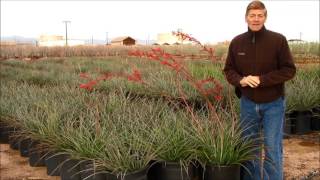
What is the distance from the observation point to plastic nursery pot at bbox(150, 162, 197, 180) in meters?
3.49

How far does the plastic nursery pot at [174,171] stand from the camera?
11.4ft

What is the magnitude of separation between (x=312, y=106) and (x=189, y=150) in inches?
152

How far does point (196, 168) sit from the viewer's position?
3.64m

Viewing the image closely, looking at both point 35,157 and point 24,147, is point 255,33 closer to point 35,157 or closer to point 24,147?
point 35,157

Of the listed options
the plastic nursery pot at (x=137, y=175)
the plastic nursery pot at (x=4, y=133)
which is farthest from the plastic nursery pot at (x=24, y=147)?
the plastic nursery pot at (x=137, y=175)

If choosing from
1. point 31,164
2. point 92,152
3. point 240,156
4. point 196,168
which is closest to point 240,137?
→ point 240,156

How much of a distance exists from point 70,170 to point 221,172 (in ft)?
4.96

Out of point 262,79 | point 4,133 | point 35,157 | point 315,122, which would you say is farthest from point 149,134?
point 315,122

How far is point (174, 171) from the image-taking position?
3516mm

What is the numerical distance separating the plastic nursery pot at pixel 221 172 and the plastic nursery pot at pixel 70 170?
50.6 inches

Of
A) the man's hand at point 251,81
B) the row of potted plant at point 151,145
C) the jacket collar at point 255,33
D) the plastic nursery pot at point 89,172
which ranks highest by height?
the jacket collar at point 255,33

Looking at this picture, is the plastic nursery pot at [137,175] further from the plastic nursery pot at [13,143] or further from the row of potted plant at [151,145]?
the plastic nursery pot at [13,143]

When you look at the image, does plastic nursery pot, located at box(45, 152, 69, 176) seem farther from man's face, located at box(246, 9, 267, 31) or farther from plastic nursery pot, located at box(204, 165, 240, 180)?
man's face, located at box(246, 9, 267, 31)

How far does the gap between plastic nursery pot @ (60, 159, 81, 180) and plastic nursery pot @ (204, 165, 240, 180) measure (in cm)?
128
